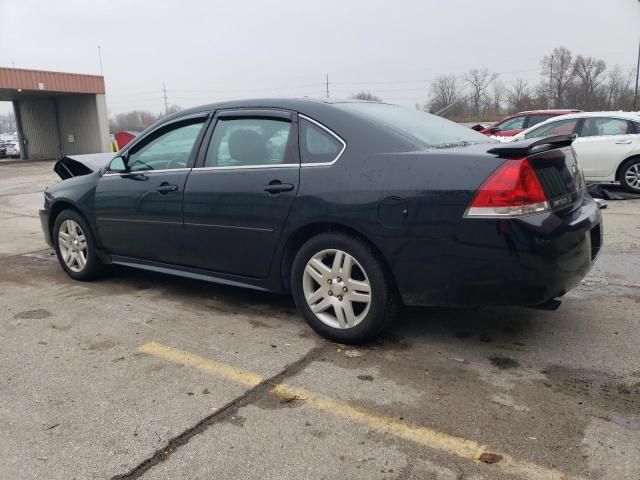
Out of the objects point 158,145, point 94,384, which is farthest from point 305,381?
point 158,145

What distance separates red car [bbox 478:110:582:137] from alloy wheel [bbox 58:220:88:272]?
10117mm

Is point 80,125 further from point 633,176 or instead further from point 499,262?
point 499,262

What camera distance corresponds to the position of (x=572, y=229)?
122 inches

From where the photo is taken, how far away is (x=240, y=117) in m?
4.07

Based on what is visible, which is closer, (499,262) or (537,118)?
(499,262)

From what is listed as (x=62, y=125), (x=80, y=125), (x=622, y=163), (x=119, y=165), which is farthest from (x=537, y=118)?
(x=62, y=125)

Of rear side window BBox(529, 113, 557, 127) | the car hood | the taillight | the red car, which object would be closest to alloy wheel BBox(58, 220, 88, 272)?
the car hood

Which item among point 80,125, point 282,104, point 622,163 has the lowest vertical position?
point 622,163

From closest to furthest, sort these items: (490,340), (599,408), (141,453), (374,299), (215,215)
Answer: (141,453), (599,408), (374,299), (490,340), (215,215)

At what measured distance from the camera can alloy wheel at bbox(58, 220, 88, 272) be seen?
5188 mm

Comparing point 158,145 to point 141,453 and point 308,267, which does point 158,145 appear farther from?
point 141,453

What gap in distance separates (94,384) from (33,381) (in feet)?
1.25

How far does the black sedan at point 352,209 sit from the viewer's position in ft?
9.83

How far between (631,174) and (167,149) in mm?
8648
